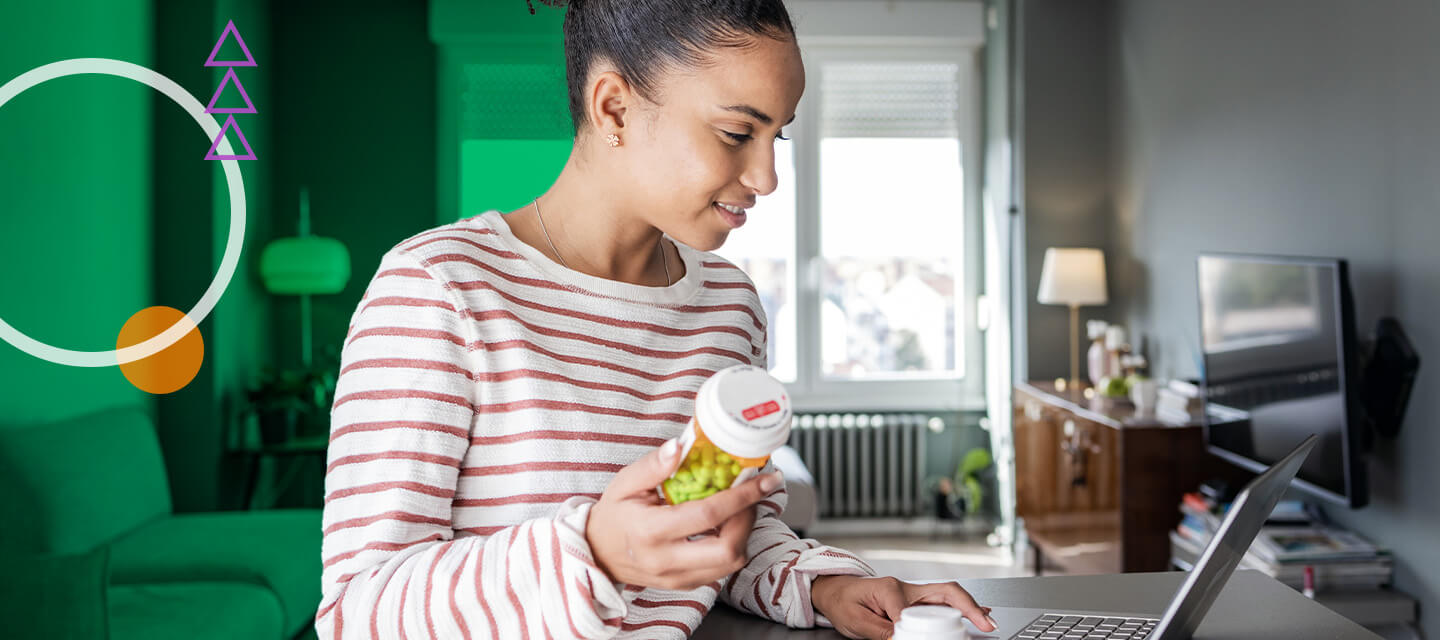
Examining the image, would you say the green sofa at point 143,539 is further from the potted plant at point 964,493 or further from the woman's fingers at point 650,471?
the potted plant at point 964,493

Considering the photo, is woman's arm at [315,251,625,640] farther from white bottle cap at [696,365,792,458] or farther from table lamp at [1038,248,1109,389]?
table lamp at [1038,248,1109,389]

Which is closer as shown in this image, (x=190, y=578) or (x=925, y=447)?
(x=190, y=578)

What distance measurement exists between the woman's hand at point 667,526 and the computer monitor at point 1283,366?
217 cm

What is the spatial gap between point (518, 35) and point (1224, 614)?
4.31 meters

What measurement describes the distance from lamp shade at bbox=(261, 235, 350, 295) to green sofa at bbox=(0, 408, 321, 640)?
1.00 m

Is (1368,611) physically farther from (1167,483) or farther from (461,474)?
(461,474)

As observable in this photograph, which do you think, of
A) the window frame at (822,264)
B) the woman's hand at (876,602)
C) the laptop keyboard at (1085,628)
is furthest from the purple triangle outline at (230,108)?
the laptop keyboard at (1085,628)

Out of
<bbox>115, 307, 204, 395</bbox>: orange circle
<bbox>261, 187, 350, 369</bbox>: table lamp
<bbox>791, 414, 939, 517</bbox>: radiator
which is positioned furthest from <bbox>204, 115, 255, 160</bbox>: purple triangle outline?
<bbox>791, 414, 939, 517</bbox>: radiator

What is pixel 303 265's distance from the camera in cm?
407

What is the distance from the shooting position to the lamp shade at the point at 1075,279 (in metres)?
3.99

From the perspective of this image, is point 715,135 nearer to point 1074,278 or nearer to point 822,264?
point 1074,278

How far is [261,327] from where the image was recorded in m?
4.35

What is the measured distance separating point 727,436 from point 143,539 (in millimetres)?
2943

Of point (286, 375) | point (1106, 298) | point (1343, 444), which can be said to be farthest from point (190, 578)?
point (1106, 298)
